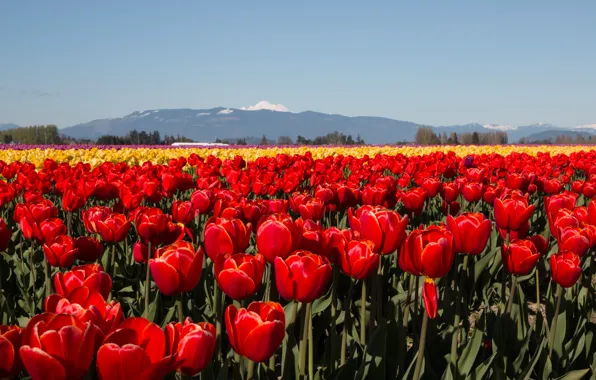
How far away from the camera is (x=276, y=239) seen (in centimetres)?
244

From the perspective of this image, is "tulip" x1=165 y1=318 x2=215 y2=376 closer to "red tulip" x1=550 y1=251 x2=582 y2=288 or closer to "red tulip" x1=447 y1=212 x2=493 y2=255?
"red tulip" x1=447 y1=212 x2=493 y2=255

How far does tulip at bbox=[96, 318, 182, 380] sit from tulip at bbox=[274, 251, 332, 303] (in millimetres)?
741

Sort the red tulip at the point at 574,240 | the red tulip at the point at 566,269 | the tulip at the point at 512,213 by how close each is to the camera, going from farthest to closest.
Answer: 1. the tulip at the point at 512,213
2. the red tulip at the point at 574,240
3. the red tulip at the point at 566,269

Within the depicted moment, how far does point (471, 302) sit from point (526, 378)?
273 cm

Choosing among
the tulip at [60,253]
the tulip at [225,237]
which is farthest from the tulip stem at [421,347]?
the tulip at [60,253]

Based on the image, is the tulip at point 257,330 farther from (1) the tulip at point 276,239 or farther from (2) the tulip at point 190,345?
(1) the tulip at point 276,239

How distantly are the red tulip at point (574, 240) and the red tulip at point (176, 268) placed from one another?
2135 millimetres

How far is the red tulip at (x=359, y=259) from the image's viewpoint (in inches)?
94.9

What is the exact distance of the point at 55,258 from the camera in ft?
10.2

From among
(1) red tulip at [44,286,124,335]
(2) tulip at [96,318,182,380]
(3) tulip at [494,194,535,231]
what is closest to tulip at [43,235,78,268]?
(1) red tulip at [44,286,124,335]

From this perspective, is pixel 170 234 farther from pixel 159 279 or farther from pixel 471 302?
pixel 471 302

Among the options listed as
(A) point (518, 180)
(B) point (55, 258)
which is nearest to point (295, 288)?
(B) point (55, 258)

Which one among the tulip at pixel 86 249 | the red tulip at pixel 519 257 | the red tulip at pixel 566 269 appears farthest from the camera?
the tulip at pixel 86 249

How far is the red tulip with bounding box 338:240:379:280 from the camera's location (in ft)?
7.91
